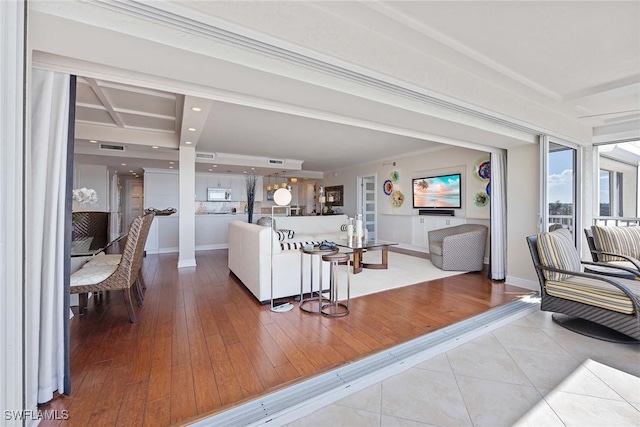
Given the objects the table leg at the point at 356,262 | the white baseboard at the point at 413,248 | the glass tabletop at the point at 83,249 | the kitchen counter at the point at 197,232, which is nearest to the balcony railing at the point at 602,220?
the white baseboard at the point at 413,248

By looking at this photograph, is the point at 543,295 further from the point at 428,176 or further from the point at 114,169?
the point at 114,169

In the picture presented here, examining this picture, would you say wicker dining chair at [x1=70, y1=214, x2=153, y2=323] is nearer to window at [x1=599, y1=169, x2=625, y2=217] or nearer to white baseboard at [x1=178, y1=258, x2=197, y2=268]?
white baseboard at [x1=178, y1=258, x2=197, y2=268]

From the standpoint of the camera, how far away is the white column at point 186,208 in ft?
16.9

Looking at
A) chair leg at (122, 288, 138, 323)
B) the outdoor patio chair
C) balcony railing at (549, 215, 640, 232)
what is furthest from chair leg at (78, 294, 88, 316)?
Answer: balcony railing at (549, 215, 640, 232)

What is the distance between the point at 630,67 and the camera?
263 centimetres

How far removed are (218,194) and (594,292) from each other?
808 centimetres

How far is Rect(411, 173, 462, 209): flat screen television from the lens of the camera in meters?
5.86

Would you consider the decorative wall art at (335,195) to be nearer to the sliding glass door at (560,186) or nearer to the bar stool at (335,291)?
the sliding glass door at (560,186)

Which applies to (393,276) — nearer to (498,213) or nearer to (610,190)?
(498,213)

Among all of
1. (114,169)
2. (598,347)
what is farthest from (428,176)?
(114,169)

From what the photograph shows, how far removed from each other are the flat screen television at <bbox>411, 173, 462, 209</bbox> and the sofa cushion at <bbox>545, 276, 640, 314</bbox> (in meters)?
3.18
